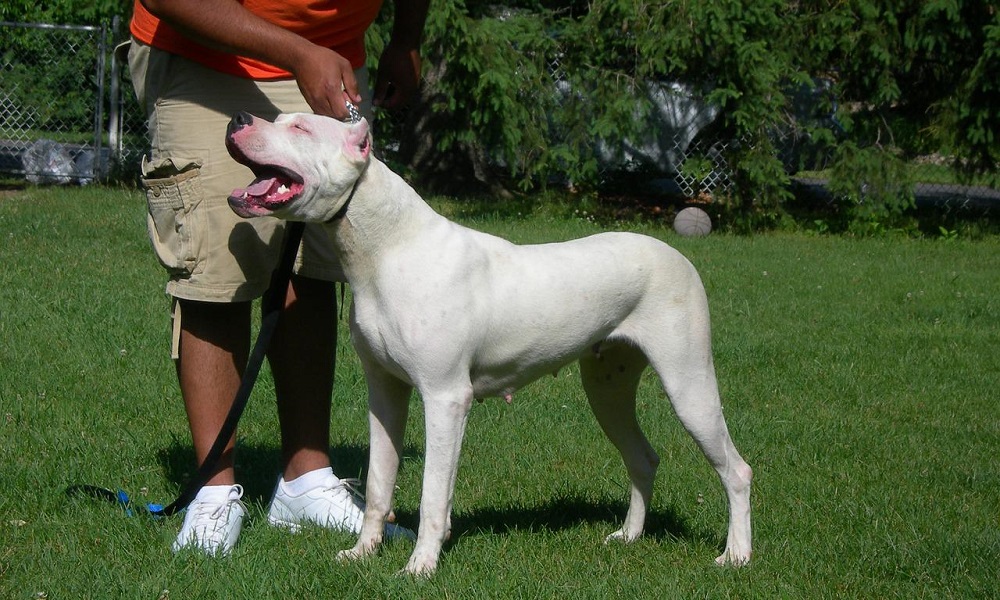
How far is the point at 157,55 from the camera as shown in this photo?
3.37m

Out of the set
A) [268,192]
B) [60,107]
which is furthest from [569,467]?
[60,107]

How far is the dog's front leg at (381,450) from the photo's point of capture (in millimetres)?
3330

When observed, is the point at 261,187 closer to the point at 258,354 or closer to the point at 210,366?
the point at 258,354

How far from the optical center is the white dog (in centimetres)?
288

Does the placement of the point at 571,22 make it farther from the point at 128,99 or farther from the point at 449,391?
the point at 449,391

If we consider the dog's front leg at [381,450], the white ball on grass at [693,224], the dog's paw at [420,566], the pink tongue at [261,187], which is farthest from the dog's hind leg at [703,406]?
the white ball on grass at [693,224]

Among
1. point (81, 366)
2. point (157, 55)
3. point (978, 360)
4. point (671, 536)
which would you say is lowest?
point (81, 366)

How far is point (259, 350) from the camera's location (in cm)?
340

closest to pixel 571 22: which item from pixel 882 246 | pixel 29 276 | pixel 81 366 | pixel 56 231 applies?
pixel 882 246

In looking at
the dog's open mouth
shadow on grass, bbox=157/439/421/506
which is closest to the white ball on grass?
shadow on grass, bbox=157/439/421/506

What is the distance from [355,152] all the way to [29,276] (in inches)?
217

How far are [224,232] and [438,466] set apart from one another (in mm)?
1048

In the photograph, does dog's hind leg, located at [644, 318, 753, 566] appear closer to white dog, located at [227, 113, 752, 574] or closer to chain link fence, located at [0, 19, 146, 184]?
white dog, located at [227, 113, 752, 574]

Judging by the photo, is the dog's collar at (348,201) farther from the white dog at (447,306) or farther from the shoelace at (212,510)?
the shoelace at (212,510)
